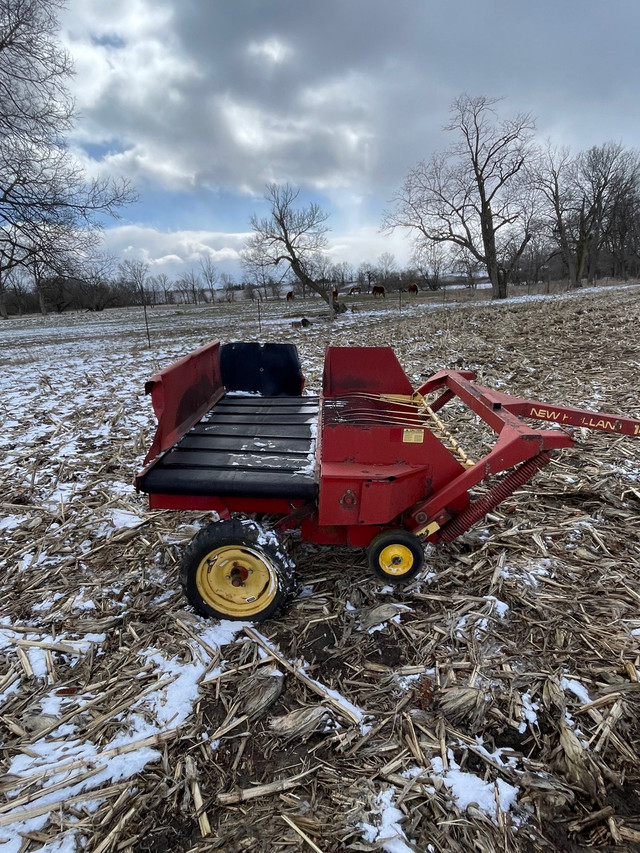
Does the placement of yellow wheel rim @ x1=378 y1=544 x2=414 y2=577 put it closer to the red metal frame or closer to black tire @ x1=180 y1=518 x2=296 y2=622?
the red metal frame

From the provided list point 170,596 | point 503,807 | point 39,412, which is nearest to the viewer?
point 503,807

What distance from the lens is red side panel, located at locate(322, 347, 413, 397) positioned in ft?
13.0

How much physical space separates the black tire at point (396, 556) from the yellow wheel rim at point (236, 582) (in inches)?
25.6

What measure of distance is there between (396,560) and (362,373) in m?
1.83

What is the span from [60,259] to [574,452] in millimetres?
13835

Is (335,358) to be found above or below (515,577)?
above

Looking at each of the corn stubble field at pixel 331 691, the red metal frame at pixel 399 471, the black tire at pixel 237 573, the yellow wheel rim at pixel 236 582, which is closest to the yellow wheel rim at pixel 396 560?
the red metal frame at pixel 399 471

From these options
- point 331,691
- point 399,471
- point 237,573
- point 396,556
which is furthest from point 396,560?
point 237,573

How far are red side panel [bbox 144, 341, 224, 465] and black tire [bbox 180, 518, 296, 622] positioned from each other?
0.77 m

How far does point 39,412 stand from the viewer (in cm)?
671

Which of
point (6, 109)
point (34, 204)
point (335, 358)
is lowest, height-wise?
point (335, 358)

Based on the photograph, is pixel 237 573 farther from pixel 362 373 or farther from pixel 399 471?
pixel 362 373

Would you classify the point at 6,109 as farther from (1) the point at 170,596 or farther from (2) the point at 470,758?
(2) the point at 470,758

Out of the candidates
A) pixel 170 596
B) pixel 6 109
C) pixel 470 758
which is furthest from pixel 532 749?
pixel 6 109
